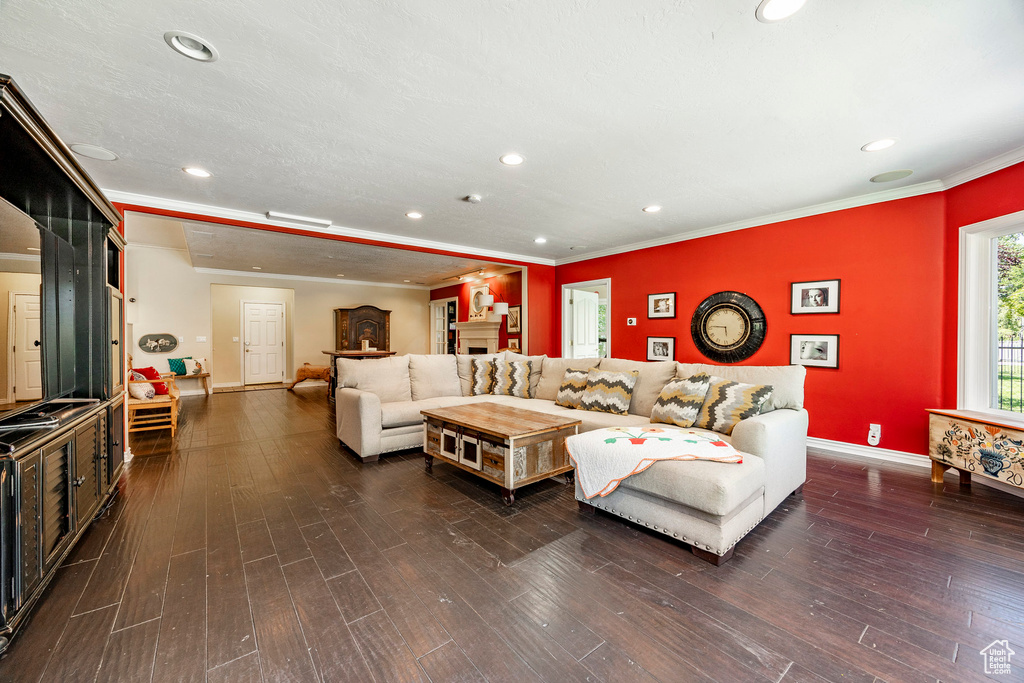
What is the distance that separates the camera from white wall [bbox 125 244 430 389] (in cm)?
704

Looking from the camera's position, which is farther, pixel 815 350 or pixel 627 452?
pixel 815 350

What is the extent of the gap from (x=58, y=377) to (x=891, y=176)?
5.71 meters

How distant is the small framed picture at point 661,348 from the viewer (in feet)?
17.0

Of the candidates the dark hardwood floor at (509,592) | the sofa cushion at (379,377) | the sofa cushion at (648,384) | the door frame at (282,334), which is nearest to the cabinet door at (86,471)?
the dark hardwood floor at (509,592)

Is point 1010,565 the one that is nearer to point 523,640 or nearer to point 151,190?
point 523,640

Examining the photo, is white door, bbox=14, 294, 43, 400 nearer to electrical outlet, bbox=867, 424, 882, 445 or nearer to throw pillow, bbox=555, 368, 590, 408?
throw pillow, bbox=555, 368, 590, 408

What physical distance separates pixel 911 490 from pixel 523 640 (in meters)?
3.17

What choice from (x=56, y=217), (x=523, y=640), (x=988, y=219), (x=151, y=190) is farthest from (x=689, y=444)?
(x=151, y=190)

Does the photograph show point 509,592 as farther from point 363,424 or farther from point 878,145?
point 878,145

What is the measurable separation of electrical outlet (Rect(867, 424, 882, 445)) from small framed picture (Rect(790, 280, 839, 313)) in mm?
1099

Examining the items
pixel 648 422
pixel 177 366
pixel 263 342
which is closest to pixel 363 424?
pixel 648 422

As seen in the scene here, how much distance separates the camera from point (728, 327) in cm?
462

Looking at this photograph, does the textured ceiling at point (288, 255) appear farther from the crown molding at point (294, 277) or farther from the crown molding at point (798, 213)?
the crown molding at point (798, 213)

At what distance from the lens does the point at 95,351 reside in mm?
2473
